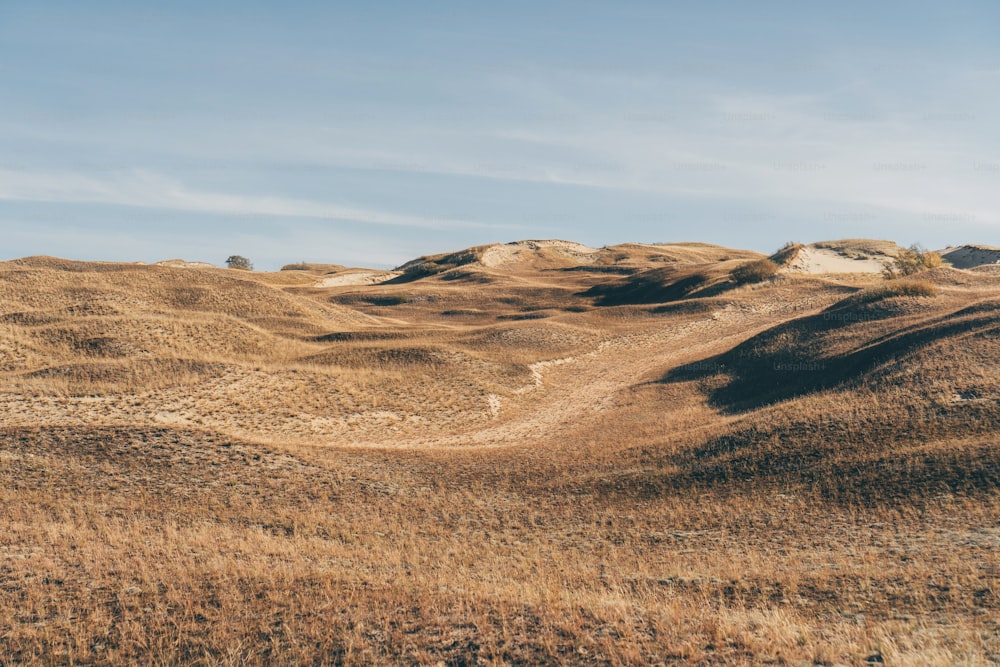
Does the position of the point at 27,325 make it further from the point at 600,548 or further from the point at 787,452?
the point at 787,452

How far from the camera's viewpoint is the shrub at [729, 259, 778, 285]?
76625mm

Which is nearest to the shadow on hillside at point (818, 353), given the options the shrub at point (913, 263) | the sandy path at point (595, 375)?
the sandy path at point (595, 375)

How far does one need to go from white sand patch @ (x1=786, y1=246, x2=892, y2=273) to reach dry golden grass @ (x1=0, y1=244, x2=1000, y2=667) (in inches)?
1324


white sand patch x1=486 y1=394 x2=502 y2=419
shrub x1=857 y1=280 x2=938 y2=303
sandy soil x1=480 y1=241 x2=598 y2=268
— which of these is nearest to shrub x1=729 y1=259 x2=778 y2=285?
shrub x1=857 y1=280 x2=938 y2=303

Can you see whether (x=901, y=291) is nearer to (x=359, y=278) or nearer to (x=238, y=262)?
(x=359, y=278)

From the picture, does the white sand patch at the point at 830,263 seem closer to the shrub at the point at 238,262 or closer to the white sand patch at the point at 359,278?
the white sand patch at the point at 359,278

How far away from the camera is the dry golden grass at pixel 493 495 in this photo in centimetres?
1030

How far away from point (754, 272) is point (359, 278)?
85.4m

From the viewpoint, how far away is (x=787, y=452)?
72.7 ft

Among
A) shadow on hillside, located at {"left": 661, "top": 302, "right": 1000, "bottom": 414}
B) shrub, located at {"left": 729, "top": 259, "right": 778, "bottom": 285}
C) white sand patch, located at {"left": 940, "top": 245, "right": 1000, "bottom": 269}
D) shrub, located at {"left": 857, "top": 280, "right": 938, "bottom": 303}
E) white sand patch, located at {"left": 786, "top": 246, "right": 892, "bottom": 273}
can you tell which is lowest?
shadow on hillside, located at {"left": 661, "top": 302, "right": 1000, "bottom": 414}

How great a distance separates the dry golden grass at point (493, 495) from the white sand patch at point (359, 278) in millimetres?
71626

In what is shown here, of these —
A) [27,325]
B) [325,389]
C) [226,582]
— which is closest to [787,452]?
[226,582]

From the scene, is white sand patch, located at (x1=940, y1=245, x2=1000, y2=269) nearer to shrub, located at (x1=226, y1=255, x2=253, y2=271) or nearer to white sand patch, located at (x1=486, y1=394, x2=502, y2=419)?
white sand patch, located at (x1=486, y1=394, x2=502, y2=419)

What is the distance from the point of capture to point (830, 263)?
90.4 meters
